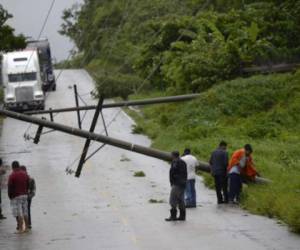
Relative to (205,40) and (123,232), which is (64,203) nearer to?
(123,232)

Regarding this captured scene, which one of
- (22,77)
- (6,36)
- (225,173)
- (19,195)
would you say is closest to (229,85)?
(6,36)

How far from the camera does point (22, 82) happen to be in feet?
185

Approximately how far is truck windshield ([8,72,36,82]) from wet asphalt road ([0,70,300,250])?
1652 centimetres

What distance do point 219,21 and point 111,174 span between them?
1814 centimetres

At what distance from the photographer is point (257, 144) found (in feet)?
110

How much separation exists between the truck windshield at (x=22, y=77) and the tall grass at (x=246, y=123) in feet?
40.1

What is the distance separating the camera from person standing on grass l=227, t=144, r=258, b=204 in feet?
77.0

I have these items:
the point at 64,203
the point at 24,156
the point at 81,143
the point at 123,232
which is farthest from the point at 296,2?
the point at 123,232

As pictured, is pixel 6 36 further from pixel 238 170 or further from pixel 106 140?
pixel 238 170

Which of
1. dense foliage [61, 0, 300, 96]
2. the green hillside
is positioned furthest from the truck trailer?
dense foliage [61, 0, 300, 96]

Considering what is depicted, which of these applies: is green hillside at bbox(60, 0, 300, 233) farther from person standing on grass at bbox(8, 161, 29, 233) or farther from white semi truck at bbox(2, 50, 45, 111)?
person standing on grass at bbox(8, 161, 29, 233)

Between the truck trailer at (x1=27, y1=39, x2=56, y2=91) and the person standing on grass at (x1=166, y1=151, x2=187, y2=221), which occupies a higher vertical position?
the truck trailer at (x1=27, y1=39, x2=56, y2=91)

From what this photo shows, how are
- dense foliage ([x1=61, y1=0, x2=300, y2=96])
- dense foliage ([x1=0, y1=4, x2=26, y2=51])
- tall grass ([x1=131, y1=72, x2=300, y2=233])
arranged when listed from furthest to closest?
1. dense foliage ([x1=61, y1=0, x2=300, y2=96])
2. dense foliage ([x1=0, y1=4, x2=26, y2=51])
3. tall grass ([x1=131, y1=72, x2=300, y2=233])

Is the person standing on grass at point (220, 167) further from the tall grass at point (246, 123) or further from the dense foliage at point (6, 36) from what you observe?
the dense foliage at point (6, 36)
